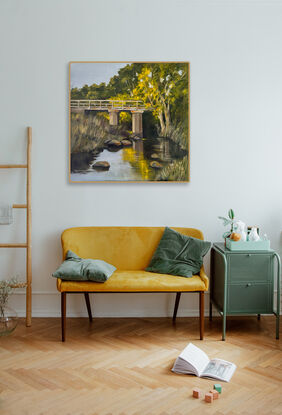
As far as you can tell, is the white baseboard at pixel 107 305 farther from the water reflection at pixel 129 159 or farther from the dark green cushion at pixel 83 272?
the water reflection at pixel 129 159

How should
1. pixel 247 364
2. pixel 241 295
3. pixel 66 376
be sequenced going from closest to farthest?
pixel 66 376 → pixel 247 364 → pixel 241 295

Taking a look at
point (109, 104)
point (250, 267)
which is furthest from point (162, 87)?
point (250, 267)

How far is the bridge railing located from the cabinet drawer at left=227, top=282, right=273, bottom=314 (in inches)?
69.9

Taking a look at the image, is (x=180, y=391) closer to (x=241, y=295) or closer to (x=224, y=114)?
(x=241, y=295)

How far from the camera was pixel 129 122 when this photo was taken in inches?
148

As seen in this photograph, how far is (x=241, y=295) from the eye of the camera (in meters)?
3.35

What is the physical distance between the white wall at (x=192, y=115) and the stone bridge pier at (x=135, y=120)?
1.40 ft

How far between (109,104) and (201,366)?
2.33 metres

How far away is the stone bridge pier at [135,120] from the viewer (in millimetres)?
3756

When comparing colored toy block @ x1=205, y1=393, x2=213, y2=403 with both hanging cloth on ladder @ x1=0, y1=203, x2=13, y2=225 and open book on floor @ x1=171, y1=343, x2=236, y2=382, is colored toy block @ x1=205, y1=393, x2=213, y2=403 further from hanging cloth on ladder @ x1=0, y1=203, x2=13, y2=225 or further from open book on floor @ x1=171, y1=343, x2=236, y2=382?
hanging cloth on ladder @ x1=0, y1=203, x2=13, y2=225

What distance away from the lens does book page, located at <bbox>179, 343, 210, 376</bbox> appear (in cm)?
266

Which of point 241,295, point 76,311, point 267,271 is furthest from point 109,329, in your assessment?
point 267,271

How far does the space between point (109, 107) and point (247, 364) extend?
7.90ft

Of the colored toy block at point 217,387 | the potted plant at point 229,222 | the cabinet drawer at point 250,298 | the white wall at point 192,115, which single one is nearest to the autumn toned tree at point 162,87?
the white wall at point 192,115
